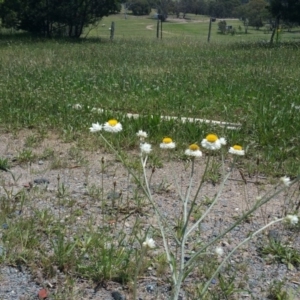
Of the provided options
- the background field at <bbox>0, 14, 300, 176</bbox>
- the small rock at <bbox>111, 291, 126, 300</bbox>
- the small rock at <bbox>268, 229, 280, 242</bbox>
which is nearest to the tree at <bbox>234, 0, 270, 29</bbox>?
the background field at <bbox>0, 14, 300, 176</bbox>

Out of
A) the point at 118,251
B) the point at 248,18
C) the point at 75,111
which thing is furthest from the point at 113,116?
the point at 248,18

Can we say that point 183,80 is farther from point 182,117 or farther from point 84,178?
point 84,178

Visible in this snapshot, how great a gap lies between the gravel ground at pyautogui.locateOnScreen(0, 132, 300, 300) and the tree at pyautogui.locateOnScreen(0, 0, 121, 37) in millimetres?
19737

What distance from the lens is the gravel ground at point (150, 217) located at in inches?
120

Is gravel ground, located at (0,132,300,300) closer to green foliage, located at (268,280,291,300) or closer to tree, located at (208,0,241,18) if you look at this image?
green foliage, located at (268,280,291,300)

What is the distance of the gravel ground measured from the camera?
3.04 m

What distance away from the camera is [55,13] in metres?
25.0

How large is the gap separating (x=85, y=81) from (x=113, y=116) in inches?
117

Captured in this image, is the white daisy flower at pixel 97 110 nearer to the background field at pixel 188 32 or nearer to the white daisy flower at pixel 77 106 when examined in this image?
the white daisy flower at pixel 77 106

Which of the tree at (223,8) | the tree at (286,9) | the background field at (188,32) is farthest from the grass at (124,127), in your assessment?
the tree at (223,8)

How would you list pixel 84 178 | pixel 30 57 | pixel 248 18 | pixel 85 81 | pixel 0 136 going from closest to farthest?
1. pixel 84 178
2. pixel 0 136
3. pixel 85 81
4. pixel 30 57
5. pixel 248 18

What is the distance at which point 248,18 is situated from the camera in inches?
2148

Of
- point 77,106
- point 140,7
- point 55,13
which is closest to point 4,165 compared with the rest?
point 77,106

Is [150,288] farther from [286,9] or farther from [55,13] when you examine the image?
[55,13]
